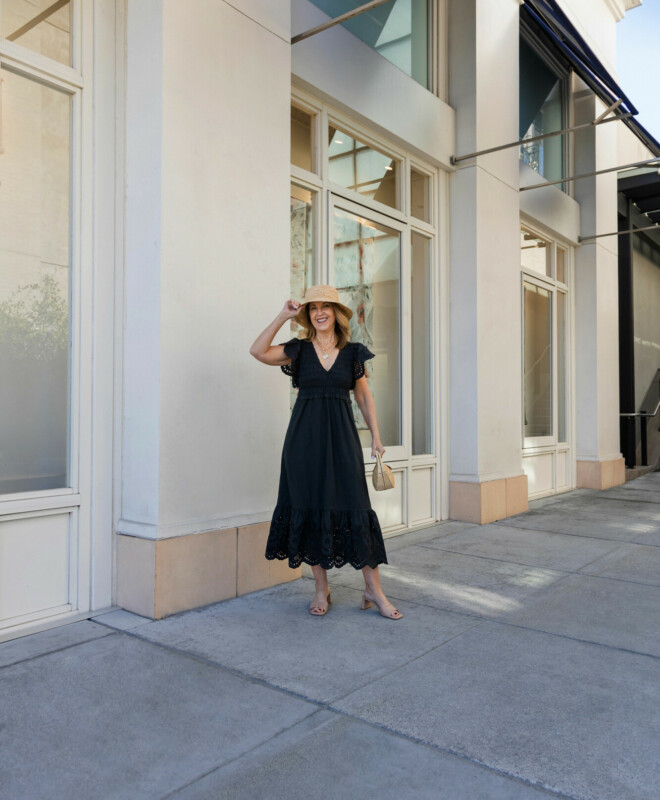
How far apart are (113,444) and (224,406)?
66cm

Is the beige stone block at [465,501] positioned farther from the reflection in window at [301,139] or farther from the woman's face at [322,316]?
the woman's face at [322,316]

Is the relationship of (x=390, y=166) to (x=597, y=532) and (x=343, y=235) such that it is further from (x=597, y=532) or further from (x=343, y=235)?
(x=597, y=532)

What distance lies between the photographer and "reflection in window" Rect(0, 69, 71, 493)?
348 centimetres

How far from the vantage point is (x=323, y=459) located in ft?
12.0

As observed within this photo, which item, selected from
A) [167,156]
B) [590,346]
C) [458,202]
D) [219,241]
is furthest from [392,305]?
[590,346]

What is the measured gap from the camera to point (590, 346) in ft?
31.6

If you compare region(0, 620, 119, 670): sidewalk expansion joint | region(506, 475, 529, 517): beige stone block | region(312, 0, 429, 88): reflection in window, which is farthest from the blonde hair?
region(506, 475, 529, 517): beige stone block

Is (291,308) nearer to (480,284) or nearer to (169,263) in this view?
(169,263)

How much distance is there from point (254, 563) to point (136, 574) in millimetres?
745

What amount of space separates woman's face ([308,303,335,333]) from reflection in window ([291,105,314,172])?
79.7 inches

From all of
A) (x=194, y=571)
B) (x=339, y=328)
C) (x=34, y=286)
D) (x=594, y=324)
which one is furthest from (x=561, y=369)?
(x=34, y=286)

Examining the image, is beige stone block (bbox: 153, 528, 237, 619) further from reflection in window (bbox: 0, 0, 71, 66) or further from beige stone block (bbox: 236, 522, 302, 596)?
reflection in window (bbox: 0, 0, 71, 66)

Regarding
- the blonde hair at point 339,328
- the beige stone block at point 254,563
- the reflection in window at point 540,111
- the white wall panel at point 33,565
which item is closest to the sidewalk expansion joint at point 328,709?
the white wall panel at point 33,565

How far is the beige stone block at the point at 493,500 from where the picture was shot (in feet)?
21.9
